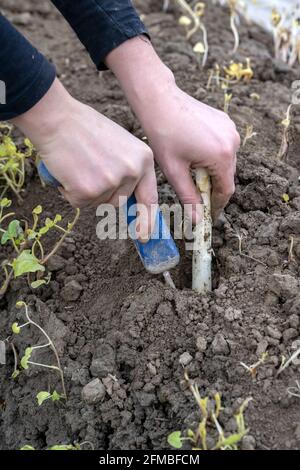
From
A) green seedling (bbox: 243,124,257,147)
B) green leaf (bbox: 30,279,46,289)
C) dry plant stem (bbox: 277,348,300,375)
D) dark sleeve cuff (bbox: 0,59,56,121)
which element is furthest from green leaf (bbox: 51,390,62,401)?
green seedling (bbox: 243,124,257,147)

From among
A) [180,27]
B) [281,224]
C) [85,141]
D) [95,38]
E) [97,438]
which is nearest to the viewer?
[85,141]

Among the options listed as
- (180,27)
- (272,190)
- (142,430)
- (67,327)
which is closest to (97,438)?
(142,430)

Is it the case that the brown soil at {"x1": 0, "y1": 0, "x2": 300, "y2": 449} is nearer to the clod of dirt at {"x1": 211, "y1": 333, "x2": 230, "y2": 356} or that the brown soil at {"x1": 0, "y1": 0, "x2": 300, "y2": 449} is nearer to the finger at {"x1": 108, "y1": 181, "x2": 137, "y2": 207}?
the clod of dirt at {"x1": 211, "y1": 333, "x2": 230, "y2": 356}

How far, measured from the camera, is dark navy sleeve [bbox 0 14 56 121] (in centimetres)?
139

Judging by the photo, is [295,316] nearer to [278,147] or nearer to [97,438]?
[97,438]

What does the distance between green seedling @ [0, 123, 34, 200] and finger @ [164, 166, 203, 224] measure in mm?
573

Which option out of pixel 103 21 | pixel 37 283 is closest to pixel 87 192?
pixel 37 283

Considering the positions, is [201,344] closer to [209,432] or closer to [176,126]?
[209,432]

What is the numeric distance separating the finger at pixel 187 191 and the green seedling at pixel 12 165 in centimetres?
57

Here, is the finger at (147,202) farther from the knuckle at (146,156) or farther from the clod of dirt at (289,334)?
the clod of dirt at (289,334)

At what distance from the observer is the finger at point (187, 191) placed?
1.69 metres

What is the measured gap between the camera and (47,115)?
1449 millimetres

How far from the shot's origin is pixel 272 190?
199cm

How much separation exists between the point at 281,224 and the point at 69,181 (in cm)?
70
